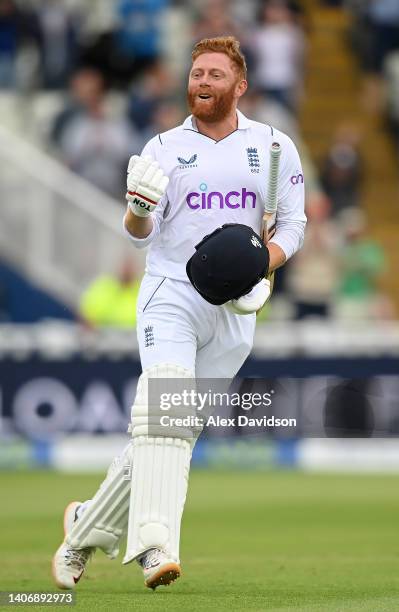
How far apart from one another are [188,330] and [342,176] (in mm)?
10823

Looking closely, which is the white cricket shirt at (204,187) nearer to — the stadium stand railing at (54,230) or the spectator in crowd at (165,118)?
the stadium stand railing at (54,230)

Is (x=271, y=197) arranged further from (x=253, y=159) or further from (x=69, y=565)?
(x=69, y=565)

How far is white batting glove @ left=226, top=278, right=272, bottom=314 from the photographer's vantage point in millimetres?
6320

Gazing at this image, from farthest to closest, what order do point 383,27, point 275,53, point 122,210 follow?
point 383,27 → point 275,53 → point 122,210

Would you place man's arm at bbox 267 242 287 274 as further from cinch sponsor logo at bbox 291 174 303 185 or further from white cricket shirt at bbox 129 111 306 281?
cinch sponsor logo at bbox 291 174 303 185

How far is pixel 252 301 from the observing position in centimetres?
632

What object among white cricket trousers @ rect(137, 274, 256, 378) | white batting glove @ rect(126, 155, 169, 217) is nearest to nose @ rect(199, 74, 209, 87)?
white batting glove @ rect(126, 155, 169, 217)

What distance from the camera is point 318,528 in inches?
388

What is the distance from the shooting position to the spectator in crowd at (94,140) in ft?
53.4

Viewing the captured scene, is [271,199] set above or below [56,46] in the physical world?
below

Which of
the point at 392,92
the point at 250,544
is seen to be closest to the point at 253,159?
the point at 250,544

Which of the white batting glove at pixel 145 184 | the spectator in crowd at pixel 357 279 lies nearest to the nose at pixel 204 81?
the white batting glove at pixel 145 184

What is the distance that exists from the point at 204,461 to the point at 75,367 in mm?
1364

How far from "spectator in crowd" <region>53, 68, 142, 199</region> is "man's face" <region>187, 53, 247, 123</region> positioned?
9692 millimetres
